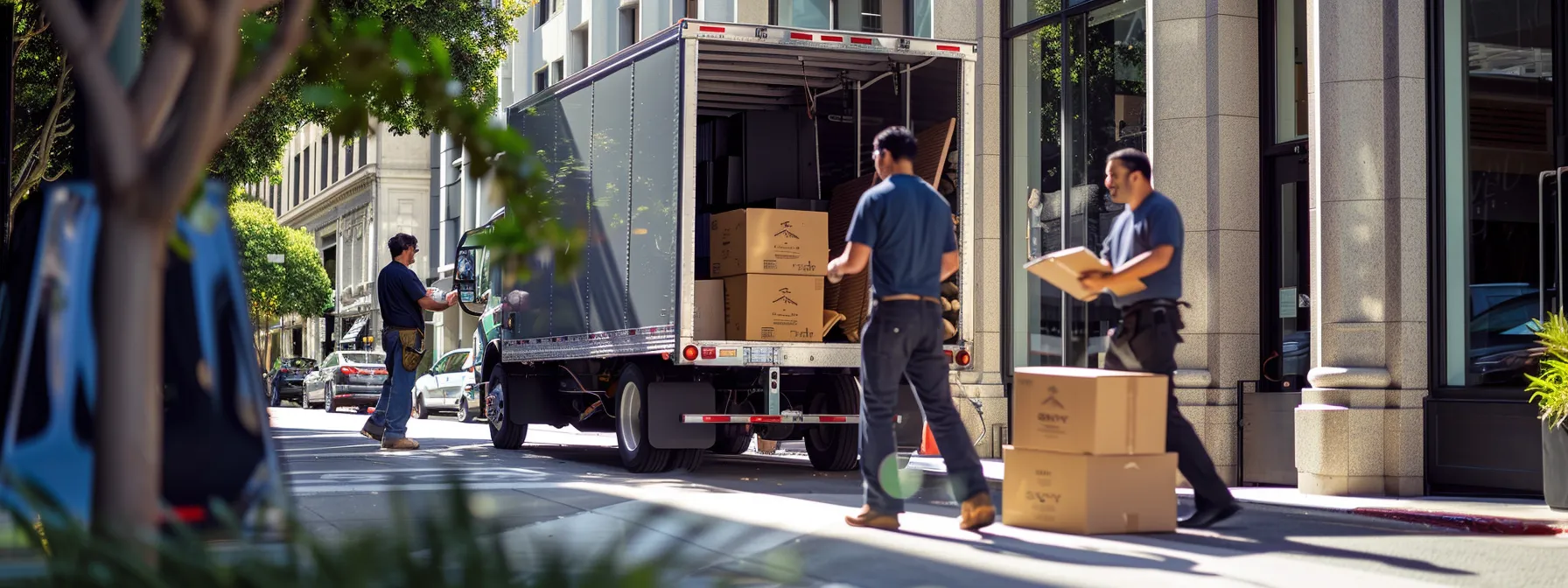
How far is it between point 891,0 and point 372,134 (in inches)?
641

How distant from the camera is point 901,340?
7.46m

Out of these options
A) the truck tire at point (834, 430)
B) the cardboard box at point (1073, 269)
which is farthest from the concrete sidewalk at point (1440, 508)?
the cardboard box at point (1073, 269)

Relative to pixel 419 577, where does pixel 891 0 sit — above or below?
above

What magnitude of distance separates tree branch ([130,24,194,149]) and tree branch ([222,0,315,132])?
0.39 ft

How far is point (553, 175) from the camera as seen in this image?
13.3 m

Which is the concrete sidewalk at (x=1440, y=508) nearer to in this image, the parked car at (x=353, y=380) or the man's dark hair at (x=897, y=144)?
the man's dark hair at (x=897, y=144)

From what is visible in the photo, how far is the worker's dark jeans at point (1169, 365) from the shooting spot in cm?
760

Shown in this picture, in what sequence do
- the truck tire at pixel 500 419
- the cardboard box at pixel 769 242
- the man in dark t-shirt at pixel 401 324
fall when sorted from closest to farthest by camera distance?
the cardboard box at pixel 769 242 < the man in dark t-shirt at pixel 401 324 < the truck tire at pixel 500 419

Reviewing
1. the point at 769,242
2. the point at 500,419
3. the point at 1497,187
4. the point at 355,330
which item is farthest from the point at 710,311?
the point at 355,330

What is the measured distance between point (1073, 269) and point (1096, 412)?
2.49ft

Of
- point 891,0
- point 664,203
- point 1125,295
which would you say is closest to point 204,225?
point 1125,295

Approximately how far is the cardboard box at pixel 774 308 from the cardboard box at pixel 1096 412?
4.06 metres

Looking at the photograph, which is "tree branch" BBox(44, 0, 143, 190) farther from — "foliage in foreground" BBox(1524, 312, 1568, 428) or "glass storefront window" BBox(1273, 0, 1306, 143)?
"glass storefront window" BBox(1273, 0, 1306, 143)

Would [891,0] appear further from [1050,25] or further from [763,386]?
[763,386]
